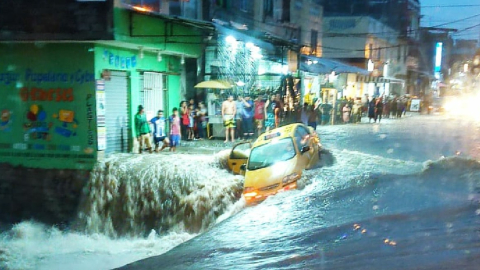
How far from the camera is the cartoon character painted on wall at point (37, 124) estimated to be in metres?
15.1

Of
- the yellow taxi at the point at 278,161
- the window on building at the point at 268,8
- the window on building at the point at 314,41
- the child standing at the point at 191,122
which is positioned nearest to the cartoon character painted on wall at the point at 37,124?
the child standing at the point at 191,122

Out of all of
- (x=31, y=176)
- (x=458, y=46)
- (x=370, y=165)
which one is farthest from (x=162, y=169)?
(x=458, y=46)

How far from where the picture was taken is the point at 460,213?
8.70m

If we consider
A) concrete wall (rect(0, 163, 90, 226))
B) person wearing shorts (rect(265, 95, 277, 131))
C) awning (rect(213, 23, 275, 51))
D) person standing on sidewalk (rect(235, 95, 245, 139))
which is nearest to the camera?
concrete wall (rect(0, 163, 90, 226))

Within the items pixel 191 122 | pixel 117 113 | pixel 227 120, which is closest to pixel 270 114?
pixel 227 120

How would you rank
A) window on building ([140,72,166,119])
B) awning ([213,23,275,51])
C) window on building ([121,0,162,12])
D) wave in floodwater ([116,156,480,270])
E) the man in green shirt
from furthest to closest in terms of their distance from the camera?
window on building ([140,72,166,119])
awning ([213,23,275,51])
the man in green shirt
window on building ([121,0,162,12])
wave in floodwater ([116,156,480,270])

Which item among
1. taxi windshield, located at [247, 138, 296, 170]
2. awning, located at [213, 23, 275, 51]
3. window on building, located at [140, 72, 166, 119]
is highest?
awning, located at [213, 23, 275, 51]

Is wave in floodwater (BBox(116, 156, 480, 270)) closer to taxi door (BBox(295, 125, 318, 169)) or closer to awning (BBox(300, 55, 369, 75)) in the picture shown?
taxi door (BBox(295, 125, 318, 169))

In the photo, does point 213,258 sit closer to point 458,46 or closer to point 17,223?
point 17,223

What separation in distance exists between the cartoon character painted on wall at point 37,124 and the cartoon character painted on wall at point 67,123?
318mm

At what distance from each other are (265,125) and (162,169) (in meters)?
7.84

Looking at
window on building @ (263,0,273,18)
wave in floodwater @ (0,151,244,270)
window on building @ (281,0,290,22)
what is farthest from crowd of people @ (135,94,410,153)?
window on building @ (281,0,290,22)

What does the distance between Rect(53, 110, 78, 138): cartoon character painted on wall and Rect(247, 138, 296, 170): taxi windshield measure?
5.35 metres

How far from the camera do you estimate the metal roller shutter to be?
51.3ft
